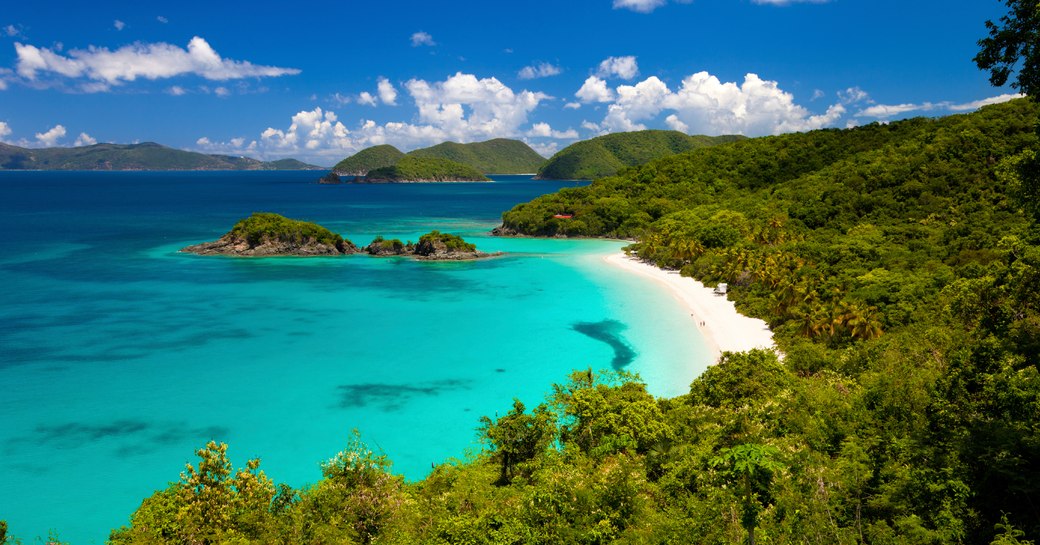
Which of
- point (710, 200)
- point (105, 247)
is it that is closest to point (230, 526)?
point (105, 247)

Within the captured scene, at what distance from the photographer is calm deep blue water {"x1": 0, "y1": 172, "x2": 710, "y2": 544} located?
26.7m

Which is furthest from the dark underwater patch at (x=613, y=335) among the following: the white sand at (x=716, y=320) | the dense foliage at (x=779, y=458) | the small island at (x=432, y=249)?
the small island at (x=432, y=249)

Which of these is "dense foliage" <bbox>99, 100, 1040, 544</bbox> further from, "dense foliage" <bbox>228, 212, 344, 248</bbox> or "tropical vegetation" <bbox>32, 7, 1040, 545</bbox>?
"dense foliage" <bbox>228, 212, 344, 248</bbox>

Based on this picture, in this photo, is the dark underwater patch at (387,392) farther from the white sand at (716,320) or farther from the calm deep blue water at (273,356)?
the white sand at (716,320)

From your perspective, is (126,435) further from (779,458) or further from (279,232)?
(279,232)

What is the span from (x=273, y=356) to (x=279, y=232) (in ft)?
176

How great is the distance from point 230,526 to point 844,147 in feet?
400

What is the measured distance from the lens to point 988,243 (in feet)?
139

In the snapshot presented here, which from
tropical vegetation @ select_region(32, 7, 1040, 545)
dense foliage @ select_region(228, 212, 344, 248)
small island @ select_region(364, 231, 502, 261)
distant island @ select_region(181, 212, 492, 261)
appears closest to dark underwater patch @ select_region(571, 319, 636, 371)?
tropical vegetation @ select_region(32, 7, 1040, 545)

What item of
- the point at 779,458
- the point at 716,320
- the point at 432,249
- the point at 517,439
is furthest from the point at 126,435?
the point at 432,249

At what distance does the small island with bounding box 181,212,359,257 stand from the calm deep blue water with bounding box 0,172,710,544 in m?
4.34

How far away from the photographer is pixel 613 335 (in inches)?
1763

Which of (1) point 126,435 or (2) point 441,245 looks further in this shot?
(2) point 441,245

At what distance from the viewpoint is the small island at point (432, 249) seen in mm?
83750
